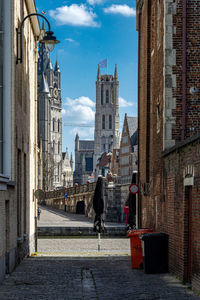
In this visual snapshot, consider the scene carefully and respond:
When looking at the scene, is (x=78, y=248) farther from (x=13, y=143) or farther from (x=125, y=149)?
(x=125, y=149)

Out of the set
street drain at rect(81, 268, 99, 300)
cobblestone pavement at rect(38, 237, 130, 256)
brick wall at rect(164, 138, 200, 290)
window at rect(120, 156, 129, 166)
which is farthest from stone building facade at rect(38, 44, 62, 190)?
brick wall at rect(164, 138, 200, 290)

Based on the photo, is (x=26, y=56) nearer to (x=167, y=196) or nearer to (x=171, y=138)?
(x=171, y=138)

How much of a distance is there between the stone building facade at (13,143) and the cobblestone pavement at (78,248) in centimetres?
241

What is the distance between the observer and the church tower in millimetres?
181000

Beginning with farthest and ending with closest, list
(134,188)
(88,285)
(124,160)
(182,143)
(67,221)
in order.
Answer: (124,160)
(67,221)
(134,188)
(182,143)
(88,285)

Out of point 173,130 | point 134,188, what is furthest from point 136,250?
point 134,188

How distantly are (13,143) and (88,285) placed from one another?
4.18m

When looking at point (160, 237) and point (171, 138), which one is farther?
point (171, 138)

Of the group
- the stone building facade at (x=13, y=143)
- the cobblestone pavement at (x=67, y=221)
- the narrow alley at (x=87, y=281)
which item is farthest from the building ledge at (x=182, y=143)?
the cobblestone pavement at (x=67, y=221)

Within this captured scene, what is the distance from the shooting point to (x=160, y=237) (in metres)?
13.4

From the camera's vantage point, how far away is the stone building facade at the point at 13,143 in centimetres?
1289

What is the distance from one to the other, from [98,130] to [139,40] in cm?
15877

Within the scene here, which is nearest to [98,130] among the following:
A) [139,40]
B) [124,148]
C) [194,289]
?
[124,148]

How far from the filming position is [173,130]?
1484 centimetres
